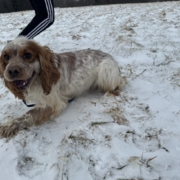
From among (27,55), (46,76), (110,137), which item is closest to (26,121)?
(46,76)

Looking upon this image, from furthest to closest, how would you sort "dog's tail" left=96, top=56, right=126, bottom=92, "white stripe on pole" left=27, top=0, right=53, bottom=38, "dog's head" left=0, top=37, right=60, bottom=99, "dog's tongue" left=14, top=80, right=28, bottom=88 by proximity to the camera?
"white stripe on pole" left=27, top=0, right=53, bottom=38 < "dog's tail" left=96, top=56, right=126, bottom=92 < "dog's tongue" left=14, top=80, right=28, bottom=88 < "dog's head" left=0, top=37, right=60, bottom=99

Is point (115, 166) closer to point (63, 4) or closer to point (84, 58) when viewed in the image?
point (84, 58)

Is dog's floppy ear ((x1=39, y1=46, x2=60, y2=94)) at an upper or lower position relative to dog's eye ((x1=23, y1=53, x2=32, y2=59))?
lower

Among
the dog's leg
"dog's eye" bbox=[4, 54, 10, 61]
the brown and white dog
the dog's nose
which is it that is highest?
"dog's eye" bbox=[4, 54, 10, 61]

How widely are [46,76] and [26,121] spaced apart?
28.0 inches

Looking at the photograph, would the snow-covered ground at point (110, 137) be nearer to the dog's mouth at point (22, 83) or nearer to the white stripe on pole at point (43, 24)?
the dog's mouth at point (22, 83)

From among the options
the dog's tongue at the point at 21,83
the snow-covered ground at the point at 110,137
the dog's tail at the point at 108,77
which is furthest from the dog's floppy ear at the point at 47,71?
the dog's tail at the point at 108,77

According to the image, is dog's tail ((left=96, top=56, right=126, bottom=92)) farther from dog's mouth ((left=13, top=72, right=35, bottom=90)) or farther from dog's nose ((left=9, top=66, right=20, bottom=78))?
dog's nose ((left=9, top=66, right=20, bottom=78))

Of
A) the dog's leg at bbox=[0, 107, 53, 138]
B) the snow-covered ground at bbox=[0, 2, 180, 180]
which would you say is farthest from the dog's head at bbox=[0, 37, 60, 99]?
the snow-covered ground at bbox=[0, 2, 180, 180]

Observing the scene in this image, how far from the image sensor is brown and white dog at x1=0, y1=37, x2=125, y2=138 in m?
2.77

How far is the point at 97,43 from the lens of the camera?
643cm

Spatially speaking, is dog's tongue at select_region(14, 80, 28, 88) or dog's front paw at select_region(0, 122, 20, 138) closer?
dog's front paw at select_region(0, 122, 20, 138)

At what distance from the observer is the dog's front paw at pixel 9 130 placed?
269cm

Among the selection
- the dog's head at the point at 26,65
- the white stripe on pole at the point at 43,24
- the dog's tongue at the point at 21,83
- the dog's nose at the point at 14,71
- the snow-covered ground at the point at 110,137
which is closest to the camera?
the snow-covered ground at the point at 110,137
